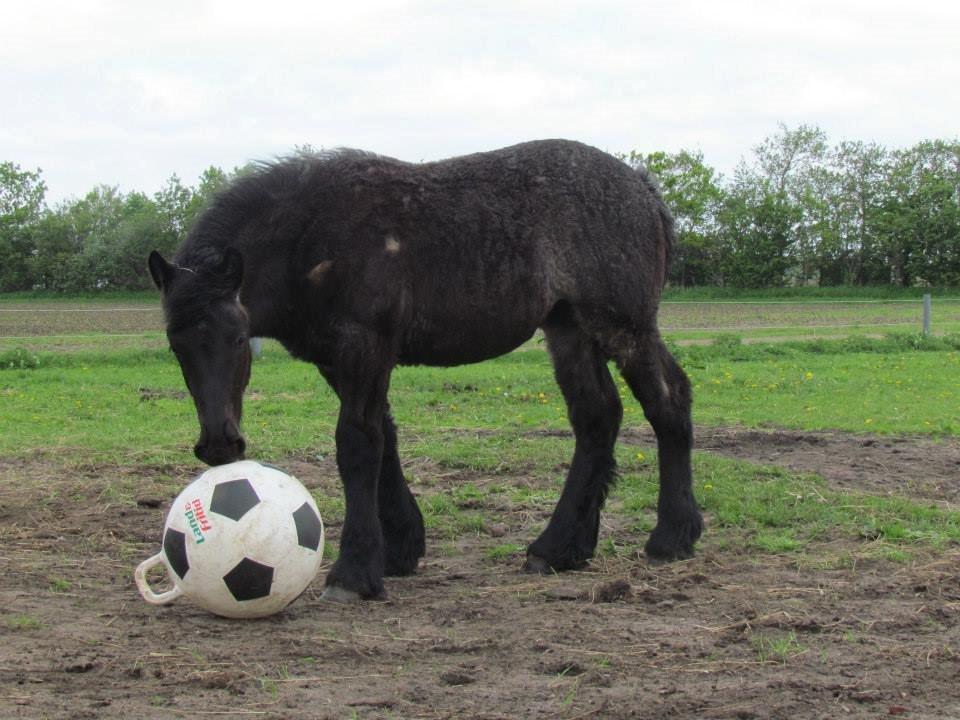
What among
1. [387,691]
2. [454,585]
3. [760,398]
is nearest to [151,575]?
[454,585]

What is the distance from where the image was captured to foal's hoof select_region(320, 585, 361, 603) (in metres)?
5.44

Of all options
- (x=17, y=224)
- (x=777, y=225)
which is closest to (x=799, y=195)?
(x=777, y=225)

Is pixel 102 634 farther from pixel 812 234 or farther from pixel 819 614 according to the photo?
pixel 812 234

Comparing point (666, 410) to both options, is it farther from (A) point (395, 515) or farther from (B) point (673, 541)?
(A) point (395, 515)

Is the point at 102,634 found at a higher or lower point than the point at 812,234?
lower

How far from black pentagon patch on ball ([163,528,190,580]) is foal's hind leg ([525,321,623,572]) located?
8.10 ft

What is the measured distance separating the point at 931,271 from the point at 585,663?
55315 mm

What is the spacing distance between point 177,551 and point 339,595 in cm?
100

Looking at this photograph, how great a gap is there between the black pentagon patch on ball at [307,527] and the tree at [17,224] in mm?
45547

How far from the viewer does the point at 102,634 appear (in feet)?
15.4

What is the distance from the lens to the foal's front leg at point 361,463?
5.60m

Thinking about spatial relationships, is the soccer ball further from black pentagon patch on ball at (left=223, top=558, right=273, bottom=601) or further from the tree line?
the tree line

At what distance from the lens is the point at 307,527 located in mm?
4965

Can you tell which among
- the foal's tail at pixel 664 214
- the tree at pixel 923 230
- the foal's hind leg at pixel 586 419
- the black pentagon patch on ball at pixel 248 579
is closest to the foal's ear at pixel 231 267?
the black pentagon patch on ball at pixel 248 579
